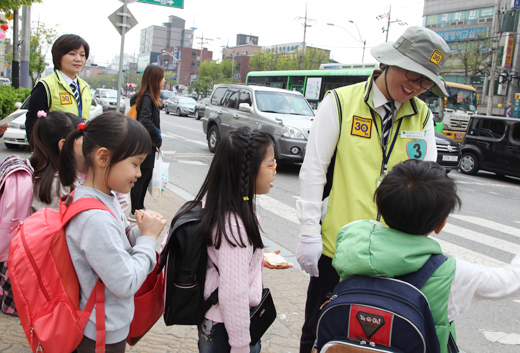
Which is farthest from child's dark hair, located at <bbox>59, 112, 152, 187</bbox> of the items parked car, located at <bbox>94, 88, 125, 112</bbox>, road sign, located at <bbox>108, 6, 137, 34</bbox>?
parked car, located at <bbox>94, 88, 125, 112</bbox>

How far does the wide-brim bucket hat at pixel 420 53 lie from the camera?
1995 mm

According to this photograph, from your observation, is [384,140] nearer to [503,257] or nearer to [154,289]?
[154,289]

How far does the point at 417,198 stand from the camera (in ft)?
4.89

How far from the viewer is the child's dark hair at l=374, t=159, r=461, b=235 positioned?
4.89 ft

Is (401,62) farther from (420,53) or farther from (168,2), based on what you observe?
(168,2)

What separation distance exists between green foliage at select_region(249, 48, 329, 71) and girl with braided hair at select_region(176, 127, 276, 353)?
43.9 metres

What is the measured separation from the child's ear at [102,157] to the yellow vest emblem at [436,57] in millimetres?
1495

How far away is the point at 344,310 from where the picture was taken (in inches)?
57.6

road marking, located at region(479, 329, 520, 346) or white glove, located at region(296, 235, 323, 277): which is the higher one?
white glove, located at region(296, 235, 323, 277)

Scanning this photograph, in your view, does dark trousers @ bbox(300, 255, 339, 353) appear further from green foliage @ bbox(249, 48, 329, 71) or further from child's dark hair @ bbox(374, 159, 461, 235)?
green foliage @ bbox(249, 48, 329, 71)

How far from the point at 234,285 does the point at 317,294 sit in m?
0.69

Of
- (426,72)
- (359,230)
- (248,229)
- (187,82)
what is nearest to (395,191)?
(359,230)

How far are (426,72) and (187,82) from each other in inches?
4319

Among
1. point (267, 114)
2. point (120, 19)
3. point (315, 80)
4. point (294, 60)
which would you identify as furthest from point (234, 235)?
point (294, 60)
